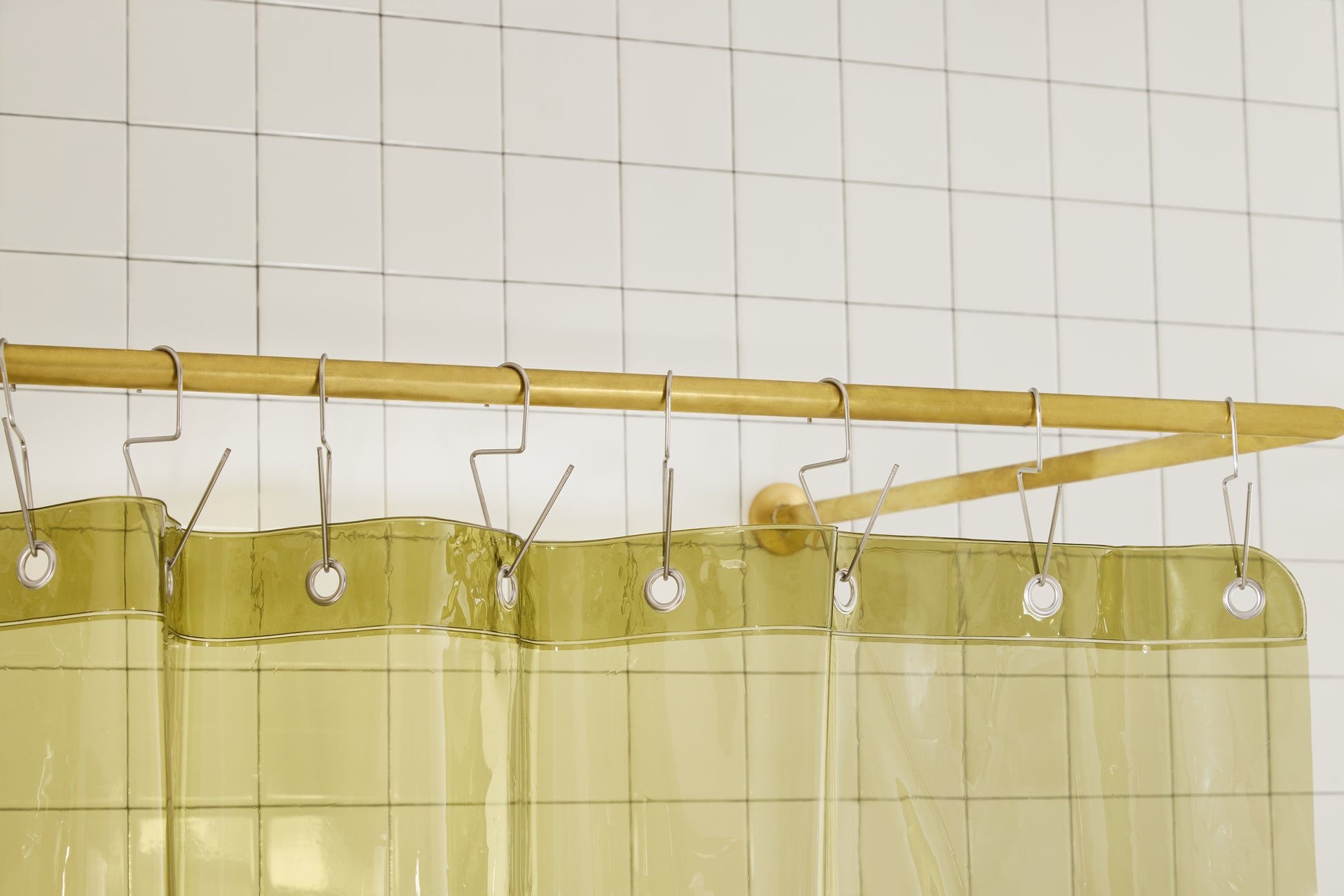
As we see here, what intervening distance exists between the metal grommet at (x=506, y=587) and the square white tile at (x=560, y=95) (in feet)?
2.62

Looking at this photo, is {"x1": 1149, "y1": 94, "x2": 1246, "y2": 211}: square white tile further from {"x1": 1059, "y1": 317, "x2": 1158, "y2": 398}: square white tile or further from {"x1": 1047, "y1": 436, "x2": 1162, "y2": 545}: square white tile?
{"x1": 1047, "y1": 436, "x2": 1162, "y2": 545}: square white tile

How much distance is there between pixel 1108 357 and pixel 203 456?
→ 1201mm

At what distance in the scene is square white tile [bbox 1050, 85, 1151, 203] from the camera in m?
1.84

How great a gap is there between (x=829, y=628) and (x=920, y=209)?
0.93 metres

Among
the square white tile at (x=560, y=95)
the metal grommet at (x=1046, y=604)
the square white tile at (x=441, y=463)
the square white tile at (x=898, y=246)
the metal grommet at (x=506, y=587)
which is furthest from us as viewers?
the square white tile at (x=898, y=246)

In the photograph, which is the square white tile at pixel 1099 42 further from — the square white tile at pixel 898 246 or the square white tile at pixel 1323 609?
the square white tile at pixel 1323 609

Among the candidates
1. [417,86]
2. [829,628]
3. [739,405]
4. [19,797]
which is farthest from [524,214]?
[19,797]

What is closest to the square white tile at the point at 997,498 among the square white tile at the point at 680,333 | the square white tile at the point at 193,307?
the square white tile at the point at 680,333

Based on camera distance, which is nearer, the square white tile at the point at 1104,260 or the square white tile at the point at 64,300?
the square white tile at the point at 64,300

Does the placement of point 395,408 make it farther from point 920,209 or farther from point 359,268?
point 920,209

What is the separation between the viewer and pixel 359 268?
61.3 inches

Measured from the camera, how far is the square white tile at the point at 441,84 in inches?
62.9

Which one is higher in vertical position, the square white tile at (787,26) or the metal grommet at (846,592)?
the square white tile at (787,26)

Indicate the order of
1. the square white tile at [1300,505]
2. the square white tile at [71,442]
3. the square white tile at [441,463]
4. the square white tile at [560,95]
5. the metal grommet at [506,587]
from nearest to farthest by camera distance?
the metal grommet at [506,587], the square white tile at [71,442], the square white tile at [441,463], the square white tile at [560,95], the square white tile at [1300,505]
